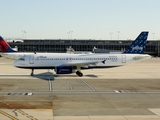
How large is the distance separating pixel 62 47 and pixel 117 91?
144 m

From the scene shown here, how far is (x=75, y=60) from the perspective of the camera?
46344 mm

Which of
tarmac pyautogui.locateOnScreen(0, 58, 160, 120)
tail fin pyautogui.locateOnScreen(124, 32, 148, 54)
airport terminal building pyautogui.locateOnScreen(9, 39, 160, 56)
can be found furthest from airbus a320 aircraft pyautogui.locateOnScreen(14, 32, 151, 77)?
airport terminal building pyautogui.locateOnScreen(9, 39, 160, 56)

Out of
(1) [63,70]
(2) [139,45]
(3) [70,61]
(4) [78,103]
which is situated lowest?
(4) [78,103]

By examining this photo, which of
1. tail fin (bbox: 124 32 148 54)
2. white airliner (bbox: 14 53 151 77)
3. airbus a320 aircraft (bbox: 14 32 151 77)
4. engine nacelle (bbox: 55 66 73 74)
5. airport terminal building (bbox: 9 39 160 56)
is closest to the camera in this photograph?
engine nacelle (bbox: 55 66 73 74)

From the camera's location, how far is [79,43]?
565ft

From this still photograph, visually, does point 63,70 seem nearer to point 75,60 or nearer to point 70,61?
point 70,61

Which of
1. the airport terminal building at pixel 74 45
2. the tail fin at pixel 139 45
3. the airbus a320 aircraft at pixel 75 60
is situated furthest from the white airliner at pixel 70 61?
the airport terminal building at pixel 74 45

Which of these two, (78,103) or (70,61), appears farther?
(70,61)

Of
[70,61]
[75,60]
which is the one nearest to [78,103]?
[70,61]

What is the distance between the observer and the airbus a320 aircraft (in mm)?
43500

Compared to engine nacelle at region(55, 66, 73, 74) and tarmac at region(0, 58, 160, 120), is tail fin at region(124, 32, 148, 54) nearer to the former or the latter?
engine nacelle at region(55, 66, 73, 74)

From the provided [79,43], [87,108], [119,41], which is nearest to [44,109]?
[87,108]

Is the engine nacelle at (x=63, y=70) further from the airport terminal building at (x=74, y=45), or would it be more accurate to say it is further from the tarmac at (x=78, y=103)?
the airport terminal building at (x=74, y=45)

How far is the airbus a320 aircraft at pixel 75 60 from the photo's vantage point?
43.5 meters
